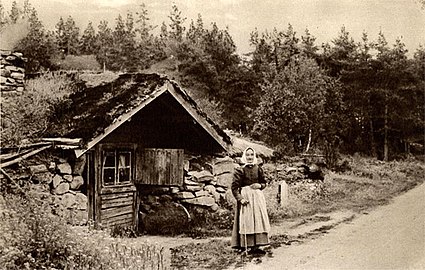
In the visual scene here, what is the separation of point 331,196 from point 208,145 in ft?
7.66

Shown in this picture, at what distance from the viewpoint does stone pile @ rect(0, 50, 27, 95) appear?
23.8ft

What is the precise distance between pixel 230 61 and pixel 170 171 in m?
1.70

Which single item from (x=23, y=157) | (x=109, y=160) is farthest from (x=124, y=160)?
(x=23, y=157)

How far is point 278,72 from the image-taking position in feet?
32.3

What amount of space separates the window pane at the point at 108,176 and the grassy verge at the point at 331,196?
156cm

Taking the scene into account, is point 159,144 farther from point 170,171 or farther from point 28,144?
point 28,144

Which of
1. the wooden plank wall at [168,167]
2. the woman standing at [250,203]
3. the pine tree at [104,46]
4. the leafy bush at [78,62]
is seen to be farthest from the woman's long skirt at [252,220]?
the leafy bush at [78,62]

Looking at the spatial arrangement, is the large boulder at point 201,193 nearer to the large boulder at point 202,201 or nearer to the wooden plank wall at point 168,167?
the large boulder at point 202,201

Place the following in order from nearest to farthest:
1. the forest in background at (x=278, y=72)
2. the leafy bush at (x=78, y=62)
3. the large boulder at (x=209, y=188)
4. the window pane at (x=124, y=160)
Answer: the forest in background at (x=278, y=72), the window pane at (x=124, y=160), the large boulder at (x=209, y=188), the leafy bush at (x=78, y=62)

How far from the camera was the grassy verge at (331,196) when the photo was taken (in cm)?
498

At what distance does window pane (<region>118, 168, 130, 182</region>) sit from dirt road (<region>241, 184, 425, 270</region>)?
2452mm

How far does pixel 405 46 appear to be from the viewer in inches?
214

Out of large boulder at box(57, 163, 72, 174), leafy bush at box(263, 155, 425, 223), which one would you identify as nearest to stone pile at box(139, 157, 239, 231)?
leafy bush at box(263, 155, 425, 223)

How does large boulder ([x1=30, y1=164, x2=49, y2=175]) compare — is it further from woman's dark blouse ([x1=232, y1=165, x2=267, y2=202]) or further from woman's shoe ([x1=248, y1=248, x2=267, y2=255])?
woman's shoe ([x1=248, y1=248, x2=267, y2=255])
